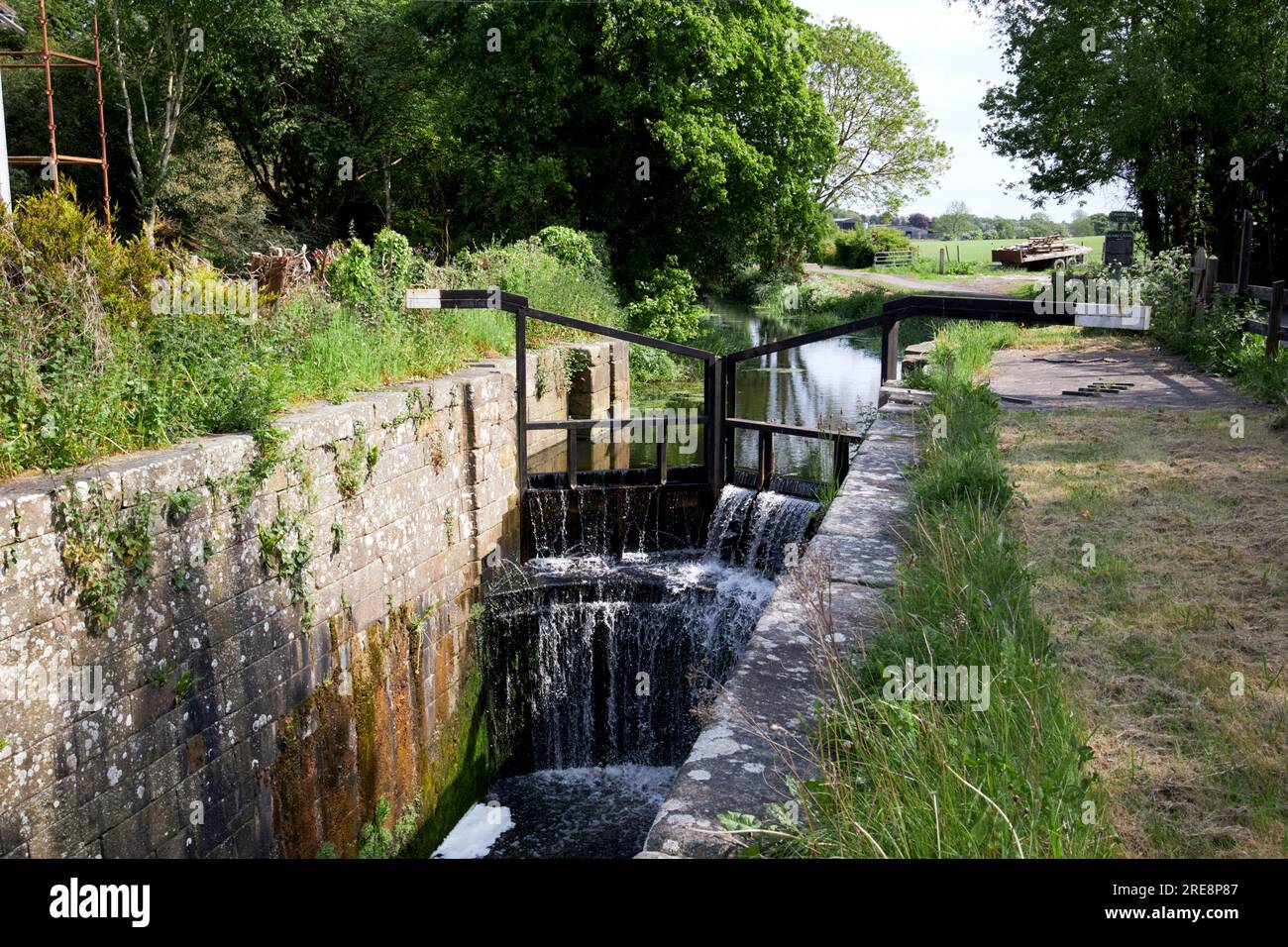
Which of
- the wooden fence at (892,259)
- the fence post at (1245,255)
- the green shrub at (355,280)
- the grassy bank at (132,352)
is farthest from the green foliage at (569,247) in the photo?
the wooden fence at (892,259)

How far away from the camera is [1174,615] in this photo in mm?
4098

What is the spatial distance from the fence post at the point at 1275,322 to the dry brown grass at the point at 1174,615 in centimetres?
288

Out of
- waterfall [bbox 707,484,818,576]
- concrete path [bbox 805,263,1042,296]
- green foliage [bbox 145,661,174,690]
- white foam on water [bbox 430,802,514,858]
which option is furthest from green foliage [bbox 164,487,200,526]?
concrete path [bbox 805,263,1042,296]

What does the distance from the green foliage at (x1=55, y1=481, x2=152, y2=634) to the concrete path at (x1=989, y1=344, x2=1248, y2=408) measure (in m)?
6.74

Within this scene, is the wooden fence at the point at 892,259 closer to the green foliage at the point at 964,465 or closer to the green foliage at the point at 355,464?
the green foliage at the point at 964,465

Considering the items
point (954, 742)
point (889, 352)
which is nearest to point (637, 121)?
point (889, 352)

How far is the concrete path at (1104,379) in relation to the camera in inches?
356

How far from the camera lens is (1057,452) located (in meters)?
7.02

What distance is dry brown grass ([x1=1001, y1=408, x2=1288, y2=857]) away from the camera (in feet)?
9.21

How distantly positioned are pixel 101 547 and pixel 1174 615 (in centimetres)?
464

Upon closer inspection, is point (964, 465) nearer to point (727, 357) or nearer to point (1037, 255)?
point (727, 357)
